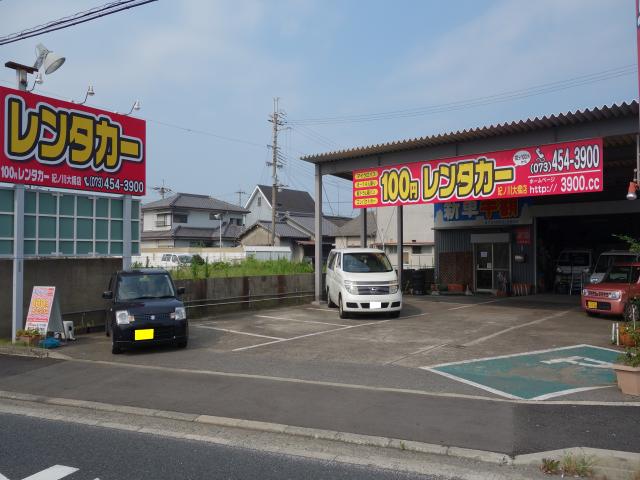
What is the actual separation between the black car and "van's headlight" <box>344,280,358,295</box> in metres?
4.84

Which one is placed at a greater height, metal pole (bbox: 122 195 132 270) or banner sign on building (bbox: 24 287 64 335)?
metal pole (bbox: 122 195 132 270)

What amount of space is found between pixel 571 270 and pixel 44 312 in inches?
732

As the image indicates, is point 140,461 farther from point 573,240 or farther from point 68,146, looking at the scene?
point 573,240

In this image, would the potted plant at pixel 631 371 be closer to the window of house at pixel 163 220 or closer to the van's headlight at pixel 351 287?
the van's headlight at pixel 351 287

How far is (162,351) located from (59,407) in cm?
345

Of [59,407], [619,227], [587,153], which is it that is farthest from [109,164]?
[619,227]

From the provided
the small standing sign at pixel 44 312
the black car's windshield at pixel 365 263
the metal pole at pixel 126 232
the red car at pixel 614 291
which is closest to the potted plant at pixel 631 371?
the red car at pixel 614 291

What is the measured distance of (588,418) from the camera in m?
5.78

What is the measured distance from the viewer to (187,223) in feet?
151

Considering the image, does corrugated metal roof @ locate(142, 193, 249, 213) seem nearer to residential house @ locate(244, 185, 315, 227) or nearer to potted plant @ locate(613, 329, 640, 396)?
residential house @ locate(244, 185, 315, 227)

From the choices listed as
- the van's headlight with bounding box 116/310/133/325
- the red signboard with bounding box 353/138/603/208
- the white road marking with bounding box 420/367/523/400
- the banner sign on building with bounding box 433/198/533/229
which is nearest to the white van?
the red signboard with bounding box 353/138/603/208

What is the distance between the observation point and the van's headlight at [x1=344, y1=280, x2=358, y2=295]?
14016mm

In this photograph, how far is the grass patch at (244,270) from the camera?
16781mm

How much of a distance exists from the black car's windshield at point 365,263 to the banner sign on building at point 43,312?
729 cm
